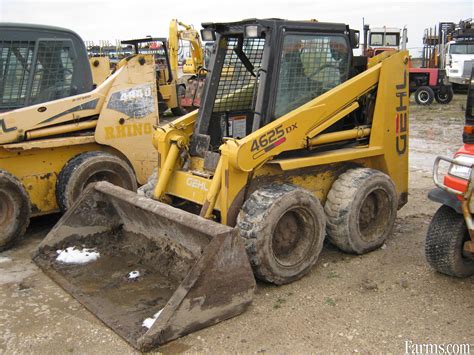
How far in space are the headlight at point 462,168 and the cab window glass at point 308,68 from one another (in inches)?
57.6

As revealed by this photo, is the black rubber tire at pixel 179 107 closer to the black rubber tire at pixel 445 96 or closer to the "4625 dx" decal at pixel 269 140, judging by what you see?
the black rubber tire at pixel 445 96

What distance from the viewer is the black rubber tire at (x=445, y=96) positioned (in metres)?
19.2

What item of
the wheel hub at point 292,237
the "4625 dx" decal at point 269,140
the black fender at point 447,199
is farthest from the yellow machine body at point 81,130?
the black fender at point 447,199

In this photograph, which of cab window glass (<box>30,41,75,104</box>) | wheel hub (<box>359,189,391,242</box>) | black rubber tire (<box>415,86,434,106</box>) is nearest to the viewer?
wheel hub (<box>359,189,391,242</box>)

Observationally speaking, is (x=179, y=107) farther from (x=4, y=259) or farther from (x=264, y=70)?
(x=264, y=70)

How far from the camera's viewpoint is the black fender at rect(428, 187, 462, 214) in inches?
159

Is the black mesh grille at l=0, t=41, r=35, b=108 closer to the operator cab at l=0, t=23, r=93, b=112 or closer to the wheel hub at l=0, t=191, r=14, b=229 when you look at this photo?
the operator cab at l=0, t=23, r=93, b=112

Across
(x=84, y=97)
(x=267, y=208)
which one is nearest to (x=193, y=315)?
(x=267, y=208)

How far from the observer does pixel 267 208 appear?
4.16 metres

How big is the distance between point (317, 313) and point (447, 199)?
4.51 ft

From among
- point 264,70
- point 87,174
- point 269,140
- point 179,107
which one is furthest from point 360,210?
point 179,107

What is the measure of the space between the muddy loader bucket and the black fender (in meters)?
1.67

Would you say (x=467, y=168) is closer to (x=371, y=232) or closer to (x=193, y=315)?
(x=371, y=232)

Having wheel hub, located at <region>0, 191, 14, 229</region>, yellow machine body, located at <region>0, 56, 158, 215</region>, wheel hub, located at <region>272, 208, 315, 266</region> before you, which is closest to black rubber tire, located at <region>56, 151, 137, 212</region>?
yellow machine body, located at <region>0, 56, 158, 215</region>
